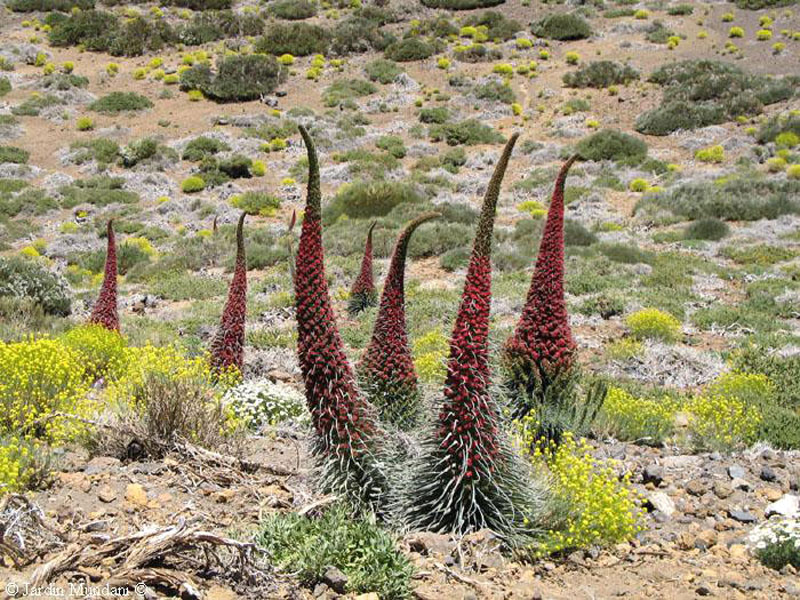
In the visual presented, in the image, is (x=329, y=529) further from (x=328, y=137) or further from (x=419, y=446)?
(x=328, y=137)

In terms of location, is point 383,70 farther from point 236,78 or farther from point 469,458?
point 469,458

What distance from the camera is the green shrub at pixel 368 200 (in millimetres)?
20688

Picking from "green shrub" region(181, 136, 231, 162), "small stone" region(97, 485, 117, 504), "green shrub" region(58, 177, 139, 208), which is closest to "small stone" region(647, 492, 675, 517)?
"small stone" region(97, 485, 117, 504)

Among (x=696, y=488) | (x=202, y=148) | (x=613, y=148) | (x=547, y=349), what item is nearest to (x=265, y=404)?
(x=547, y=349)

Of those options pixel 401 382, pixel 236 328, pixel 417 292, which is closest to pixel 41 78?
pixel 417 292

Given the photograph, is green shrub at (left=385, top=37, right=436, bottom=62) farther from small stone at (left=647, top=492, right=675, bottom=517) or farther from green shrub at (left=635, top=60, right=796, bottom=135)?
small stone at (left=647, top=492, right=675, bottom=517)

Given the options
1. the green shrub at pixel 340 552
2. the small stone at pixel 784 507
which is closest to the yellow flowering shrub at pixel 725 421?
the small stone at pixel 784 507

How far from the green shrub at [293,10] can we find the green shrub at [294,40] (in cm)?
338

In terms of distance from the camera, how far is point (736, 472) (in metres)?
4.95

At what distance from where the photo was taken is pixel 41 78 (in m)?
34.2

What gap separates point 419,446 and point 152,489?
1650mm

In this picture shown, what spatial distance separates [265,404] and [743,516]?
4.03 meters

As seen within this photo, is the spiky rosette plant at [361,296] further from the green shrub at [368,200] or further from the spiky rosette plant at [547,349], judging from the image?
the green shrub at [368,200]

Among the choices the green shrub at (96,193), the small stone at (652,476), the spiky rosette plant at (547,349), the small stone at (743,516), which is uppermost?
the spiky rosette plant at (547,349)
